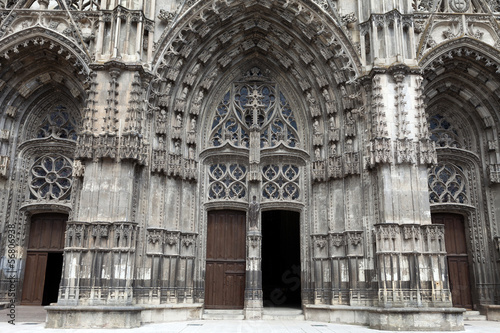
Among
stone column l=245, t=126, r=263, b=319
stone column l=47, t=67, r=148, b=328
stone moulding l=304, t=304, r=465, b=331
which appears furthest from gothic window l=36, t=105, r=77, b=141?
stone moulding l=304, t=304, r=465, b=331

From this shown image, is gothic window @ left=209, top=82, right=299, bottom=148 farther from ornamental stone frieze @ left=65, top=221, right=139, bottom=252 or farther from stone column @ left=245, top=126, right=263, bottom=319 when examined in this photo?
ornamental stone frieze @ left=65, top=221, right=139, bottom=252

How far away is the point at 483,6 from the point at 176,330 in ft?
41.0

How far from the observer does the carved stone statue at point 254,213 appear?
13.4 metres

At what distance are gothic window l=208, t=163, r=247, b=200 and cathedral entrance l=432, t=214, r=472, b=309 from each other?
6054 millimetres

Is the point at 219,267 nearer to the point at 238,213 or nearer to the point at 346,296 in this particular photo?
the point at 238,213

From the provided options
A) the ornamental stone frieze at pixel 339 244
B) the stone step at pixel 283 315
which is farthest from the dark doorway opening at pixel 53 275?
the ornamental stone frieze at pixel 339 244

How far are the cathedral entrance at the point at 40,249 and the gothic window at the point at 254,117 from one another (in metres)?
5.40

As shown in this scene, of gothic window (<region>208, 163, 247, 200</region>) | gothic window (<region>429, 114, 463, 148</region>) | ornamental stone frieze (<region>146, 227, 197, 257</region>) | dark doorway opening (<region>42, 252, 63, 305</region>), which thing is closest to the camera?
ornamental stone frieze (<region>146, 227, 197, 257</region>)

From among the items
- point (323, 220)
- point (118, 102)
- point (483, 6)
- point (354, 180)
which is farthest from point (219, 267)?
point (483, 6)

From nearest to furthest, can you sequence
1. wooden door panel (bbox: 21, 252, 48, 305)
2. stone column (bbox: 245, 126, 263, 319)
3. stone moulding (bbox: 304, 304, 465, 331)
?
1. stone moulding (bbox: 304, 304, 465, 331)
2. stone column (bbox: 245, 126, 263, 319)
3. wooden door panel (bbox: 21, 252, 48, 305)

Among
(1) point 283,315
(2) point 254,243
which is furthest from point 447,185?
(1) point 283,315

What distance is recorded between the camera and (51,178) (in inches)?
553

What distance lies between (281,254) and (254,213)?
23.0 feet

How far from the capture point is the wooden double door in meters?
13.5
